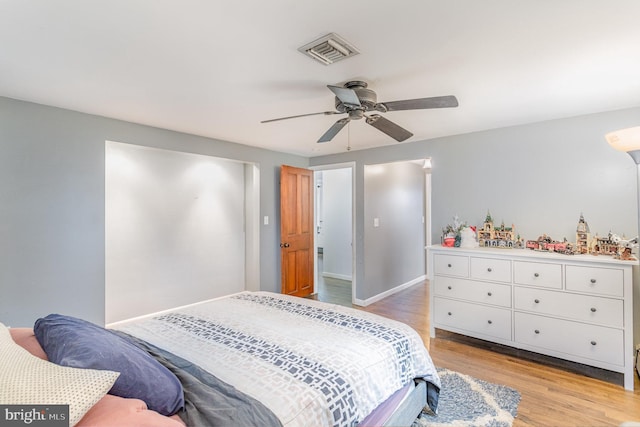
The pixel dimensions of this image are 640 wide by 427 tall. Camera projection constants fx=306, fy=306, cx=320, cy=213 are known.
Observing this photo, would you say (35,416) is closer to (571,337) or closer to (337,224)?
(571,337)

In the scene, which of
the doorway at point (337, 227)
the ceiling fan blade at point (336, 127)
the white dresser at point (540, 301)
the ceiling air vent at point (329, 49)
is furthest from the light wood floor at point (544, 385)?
the doorway at point (337, 227)

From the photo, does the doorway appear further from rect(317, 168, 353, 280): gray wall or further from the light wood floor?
the light wood floor

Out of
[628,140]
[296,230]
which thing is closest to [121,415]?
[628,140]

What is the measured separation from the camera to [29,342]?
1.38 m

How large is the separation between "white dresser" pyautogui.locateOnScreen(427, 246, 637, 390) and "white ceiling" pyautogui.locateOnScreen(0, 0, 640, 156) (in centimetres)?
140

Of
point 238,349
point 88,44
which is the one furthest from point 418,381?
point 88,44

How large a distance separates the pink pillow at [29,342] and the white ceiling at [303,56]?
152cm

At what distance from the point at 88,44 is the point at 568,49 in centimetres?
270

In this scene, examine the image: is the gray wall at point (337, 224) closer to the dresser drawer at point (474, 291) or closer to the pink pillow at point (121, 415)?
the dresser drawer at point (474, 291)

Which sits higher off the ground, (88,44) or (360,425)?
(88,44)

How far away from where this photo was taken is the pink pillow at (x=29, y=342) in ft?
4.18

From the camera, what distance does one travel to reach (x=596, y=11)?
1.43m

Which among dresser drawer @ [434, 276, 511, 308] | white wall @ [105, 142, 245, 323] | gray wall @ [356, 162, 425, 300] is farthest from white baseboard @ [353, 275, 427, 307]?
white wall @ [105, 142, 245, 323]

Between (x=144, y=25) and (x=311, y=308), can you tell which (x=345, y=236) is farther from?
(x=144, y=25)
